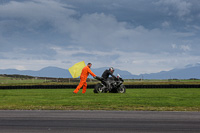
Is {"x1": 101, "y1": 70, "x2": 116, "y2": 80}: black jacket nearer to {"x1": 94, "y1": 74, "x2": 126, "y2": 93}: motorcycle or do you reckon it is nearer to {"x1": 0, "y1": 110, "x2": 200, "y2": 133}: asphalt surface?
{"x1": 94, "y1": 74, "x2": 126, "y2": 93}: motorcycle

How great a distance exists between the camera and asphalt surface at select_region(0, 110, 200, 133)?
240 inches

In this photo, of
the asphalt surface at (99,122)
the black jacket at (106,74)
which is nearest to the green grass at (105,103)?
the asphalt surface at (99,122)

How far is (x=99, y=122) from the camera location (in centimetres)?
696

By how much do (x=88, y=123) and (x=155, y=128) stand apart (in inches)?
63.3

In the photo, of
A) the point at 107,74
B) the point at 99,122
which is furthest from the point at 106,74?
the point at 99,122

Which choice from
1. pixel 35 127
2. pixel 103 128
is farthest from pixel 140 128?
pixel 35 127

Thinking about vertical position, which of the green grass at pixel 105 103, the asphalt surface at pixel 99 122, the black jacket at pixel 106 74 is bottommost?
the asphalt surface at pixel 99 122

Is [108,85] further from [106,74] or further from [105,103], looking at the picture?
[105,103]

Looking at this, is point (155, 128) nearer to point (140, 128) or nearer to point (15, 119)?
point (140, 128)

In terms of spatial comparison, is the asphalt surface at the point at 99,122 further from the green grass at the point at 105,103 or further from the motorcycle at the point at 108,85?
the motorcycle at the point at 108,85

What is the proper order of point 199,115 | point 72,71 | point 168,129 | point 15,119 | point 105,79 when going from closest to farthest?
point 168,129
point 15,119
point 199,115
point 105,79
point 72,71

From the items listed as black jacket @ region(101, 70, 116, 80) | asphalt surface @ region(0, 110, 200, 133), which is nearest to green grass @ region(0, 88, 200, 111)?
asphalt surface @ region(0, 110, 200, 133)

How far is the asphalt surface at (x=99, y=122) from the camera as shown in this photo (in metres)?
6.10

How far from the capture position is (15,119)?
24.7 feet
